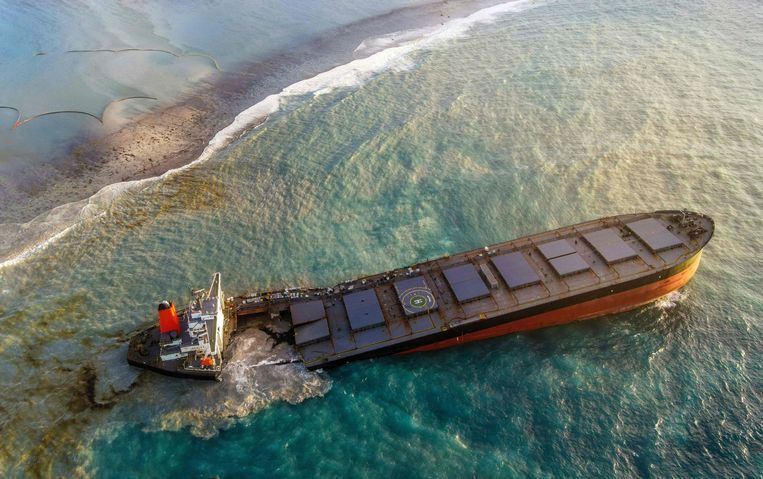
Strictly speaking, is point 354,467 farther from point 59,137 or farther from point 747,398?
point 59,137

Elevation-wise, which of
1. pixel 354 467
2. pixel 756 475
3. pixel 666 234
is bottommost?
pixel 756 475

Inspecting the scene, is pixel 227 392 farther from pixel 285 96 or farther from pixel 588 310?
pixel 285 96

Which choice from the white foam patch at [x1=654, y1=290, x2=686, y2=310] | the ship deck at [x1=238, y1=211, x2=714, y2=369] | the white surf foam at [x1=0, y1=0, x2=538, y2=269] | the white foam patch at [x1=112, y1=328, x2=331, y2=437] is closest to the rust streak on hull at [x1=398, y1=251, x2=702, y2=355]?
the white foam patch at [x1=654, y1=290, x2=686, y2=310]

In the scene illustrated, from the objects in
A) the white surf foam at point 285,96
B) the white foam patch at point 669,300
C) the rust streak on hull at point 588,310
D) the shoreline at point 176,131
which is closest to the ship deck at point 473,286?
the rust streak on hull at point 588,310

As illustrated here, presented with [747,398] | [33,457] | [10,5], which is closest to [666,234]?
[747,398]

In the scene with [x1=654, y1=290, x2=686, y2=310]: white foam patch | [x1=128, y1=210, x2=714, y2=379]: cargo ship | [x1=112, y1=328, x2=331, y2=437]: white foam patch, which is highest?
[x1=128, y1=210, x2=714, y2=379]: cargo ship

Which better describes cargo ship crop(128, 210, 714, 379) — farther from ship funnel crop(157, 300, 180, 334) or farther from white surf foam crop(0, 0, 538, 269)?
white surf foam crop(0, 0, 538, 269)
